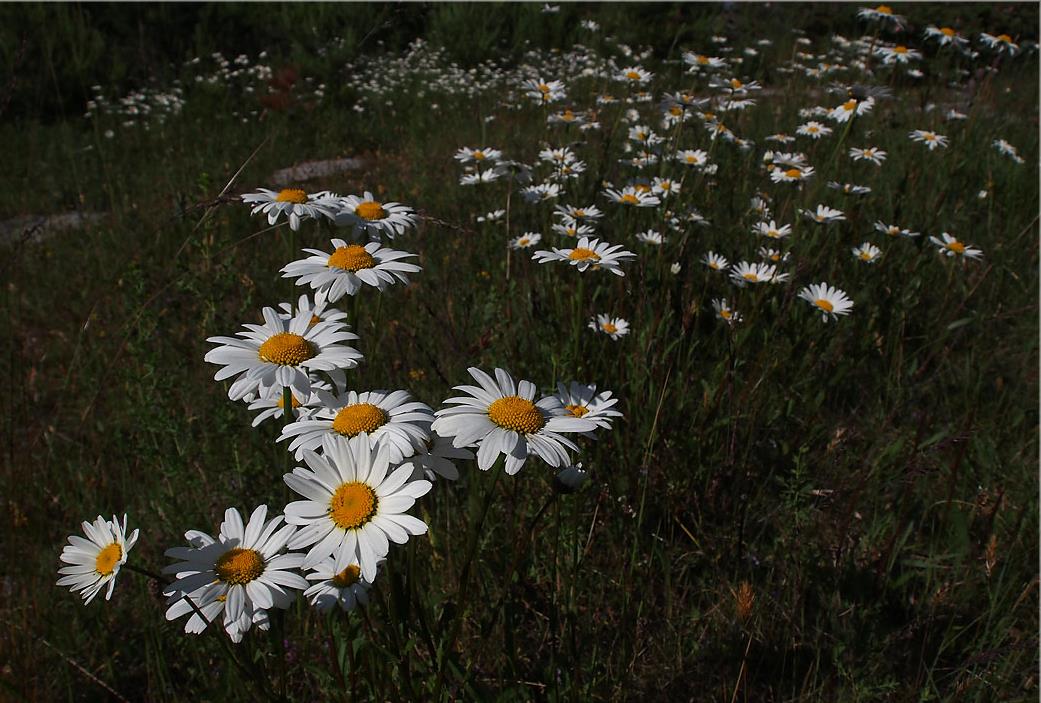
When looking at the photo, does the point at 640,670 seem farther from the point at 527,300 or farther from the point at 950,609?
the point at 527,300

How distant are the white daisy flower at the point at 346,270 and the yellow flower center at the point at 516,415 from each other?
32cm

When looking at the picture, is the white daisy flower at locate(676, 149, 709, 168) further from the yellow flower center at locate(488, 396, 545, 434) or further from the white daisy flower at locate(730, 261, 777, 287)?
the yellow flower center at locate(488, 396, 545, 434)

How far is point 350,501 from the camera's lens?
38.4 inches

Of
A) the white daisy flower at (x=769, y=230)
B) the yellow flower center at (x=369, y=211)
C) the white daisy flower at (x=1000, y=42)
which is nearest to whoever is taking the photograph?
the yellow flower center at (x=369, y=211)

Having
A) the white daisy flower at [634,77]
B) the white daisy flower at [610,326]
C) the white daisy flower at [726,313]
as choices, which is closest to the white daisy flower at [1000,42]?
the white daisy flower at [634,77]

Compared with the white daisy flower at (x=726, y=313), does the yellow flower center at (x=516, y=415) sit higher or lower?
higher

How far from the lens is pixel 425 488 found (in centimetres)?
91

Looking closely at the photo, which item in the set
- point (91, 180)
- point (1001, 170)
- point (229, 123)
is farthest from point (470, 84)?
point (1001, 170)

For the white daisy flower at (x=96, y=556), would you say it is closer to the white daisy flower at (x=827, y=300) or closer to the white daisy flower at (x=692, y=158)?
the white daisy flower at (x=827, y=300)

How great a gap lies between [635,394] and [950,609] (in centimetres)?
105

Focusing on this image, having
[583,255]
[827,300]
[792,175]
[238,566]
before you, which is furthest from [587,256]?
[792,175]

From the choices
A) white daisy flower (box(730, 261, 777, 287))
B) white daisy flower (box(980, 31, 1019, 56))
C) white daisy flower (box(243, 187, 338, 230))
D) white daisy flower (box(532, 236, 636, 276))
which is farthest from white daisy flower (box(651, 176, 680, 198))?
white daisy flower (box(980, 31, 1019, 56))

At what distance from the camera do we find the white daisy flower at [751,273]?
8.64 ft

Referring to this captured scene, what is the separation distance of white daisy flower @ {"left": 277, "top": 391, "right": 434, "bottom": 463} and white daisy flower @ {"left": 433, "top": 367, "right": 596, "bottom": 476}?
4 centimetres
